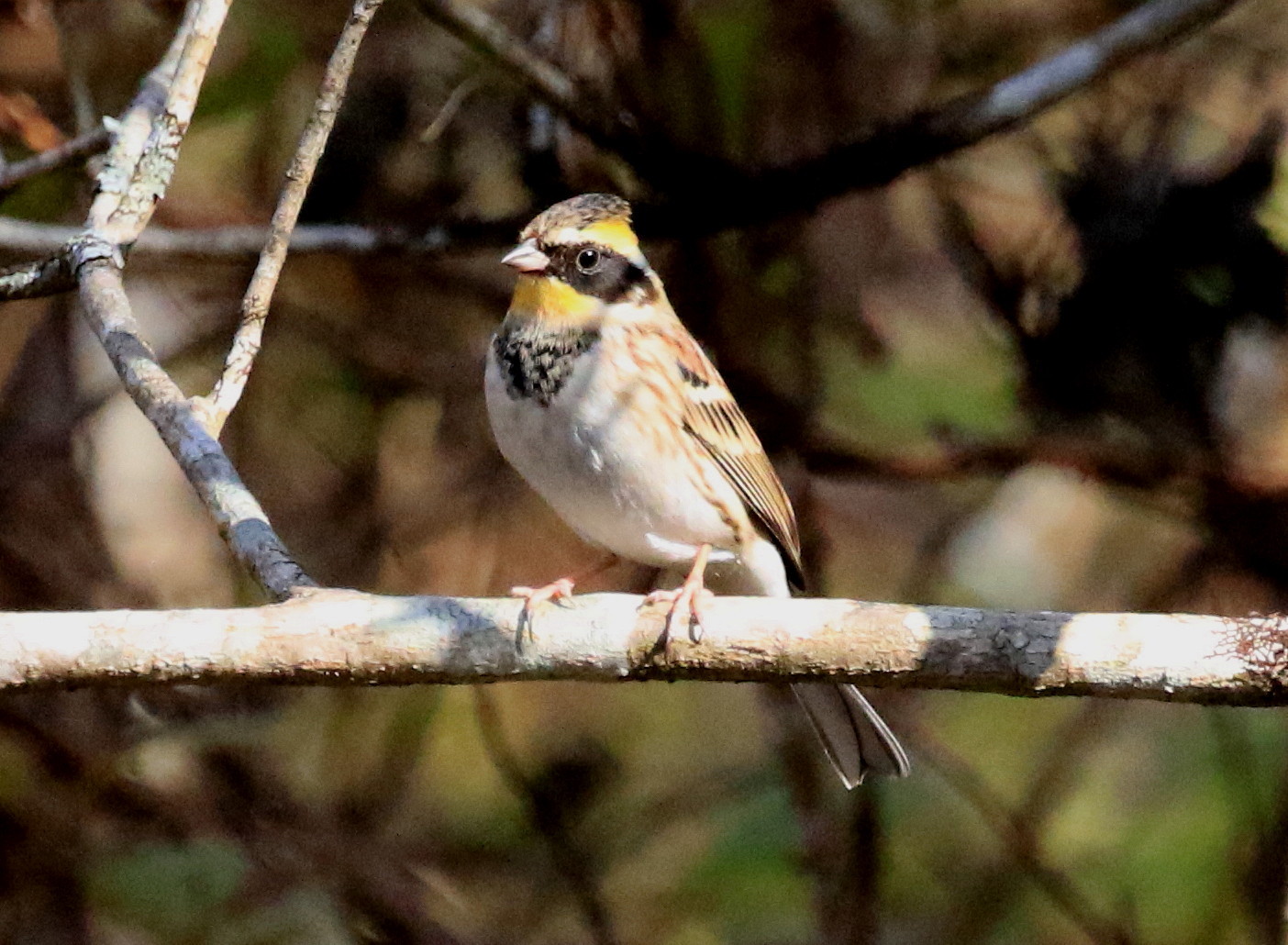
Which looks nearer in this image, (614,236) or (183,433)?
(183,433)

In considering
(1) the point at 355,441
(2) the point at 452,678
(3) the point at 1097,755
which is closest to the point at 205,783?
(1) the point at 355,441

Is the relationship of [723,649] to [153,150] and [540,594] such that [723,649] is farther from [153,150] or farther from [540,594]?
[153,150]

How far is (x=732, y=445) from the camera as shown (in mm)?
3695

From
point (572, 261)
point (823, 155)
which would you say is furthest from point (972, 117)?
point (572, 261)

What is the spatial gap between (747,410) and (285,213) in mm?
1954

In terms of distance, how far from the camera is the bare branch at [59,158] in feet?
11.3

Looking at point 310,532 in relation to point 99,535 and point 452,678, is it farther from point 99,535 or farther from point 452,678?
point 452,678

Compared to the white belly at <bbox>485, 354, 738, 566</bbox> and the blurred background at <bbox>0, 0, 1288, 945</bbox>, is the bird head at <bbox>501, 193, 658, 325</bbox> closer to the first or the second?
the white belly at <bbox>485, 354, 738, 566</bbox>

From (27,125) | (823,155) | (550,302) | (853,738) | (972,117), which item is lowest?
(853,738)

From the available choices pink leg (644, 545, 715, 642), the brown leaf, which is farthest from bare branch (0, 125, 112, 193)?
pink leg (644, 545, 715, 642)

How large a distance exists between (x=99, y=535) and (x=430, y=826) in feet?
3.87

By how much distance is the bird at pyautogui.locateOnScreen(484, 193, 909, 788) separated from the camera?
11.2ft

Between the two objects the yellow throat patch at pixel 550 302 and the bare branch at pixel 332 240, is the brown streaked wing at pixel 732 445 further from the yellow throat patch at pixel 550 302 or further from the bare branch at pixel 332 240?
the bare branch at pixel 332 240

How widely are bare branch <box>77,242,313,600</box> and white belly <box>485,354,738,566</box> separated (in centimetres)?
81
